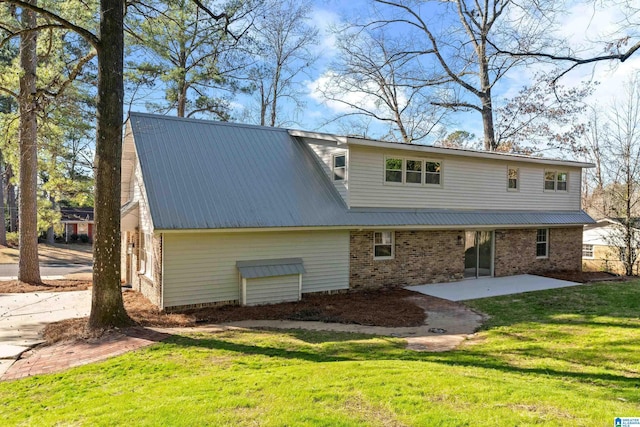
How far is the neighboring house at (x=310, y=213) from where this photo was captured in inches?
407

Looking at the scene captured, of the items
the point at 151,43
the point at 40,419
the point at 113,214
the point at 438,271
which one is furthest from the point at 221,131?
the point at 40,419

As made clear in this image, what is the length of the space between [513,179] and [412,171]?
527 cm

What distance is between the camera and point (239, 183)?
1166 centimetres

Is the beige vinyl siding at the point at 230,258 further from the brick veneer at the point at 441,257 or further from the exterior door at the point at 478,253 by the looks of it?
the exterior door at the point at 478,253

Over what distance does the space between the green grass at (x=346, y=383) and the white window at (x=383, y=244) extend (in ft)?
16.3

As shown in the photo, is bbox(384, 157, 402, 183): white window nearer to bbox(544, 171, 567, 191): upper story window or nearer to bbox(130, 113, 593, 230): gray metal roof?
bbox(130, 113, 593, 230): gray metal roof

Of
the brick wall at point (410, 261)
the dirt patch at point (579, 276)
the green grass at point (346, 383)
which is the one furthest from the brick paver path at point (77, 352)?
the dirt patch at point (579, 276)

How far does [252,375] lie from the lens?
5555mm

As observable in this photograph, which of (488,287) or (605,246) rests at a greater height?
(605,246)

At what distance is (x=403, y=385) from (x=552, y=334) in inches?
203

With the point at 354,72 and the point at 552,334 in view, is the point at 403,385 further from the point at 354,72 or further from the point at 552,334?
the point at 354,72

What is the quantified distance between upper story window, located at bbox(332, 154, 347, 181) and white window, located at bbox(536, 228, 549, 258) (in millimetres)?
9574

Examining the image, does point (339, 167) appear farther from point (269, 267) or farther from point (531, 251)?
point (531, 251)

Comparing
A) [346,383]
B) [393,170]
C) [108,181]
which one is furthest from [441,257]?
[108,181]
